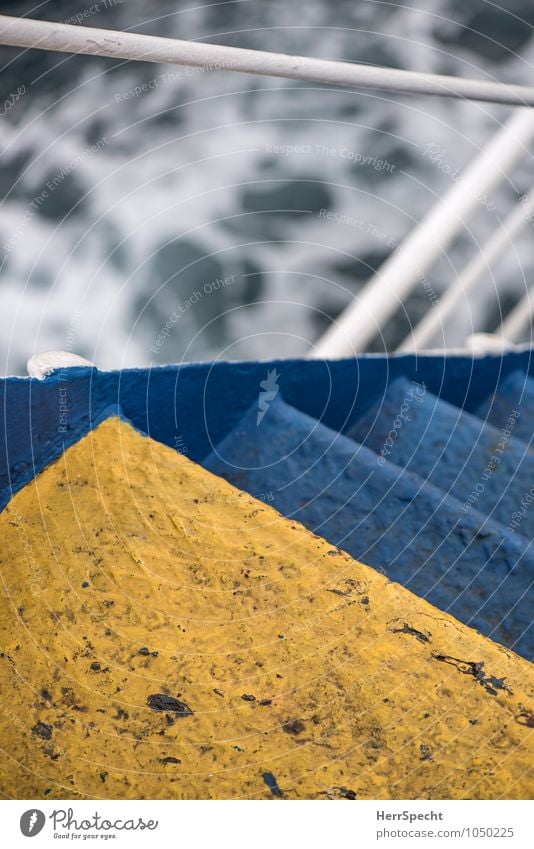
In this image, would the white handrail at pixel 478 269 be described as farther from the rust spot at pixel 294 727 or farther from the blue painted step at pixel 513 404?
the rust spot at pixel 294 727

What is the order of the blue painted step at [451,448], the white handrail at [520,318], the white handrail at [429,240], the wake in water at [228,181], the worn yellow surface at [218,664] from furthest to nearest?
the wake in water at [228,181] → the white handrail at [520,318] → the white handrail at [429,240] → the blue painted step at [451,448] → the worn yellow surface at [218,664]

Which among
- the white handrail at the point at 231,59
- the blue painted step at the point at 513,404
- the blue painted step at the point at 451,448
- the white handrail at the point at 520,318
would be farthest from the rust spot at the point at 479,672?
the white handrail at the point at 520,318

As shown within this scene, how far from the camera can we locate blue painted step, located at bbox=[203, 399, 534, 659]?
86cm

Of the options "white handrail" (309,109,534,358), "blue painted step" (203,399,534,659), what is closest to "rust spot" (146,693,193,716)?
"blue painted step" (203,399,534,659)

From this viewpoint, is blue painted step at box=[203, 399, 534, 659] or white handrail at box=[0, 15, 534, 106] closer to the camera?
white handrail at box=[0, 15, 534, 106]

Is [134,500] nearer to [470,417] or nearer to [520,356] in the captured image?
[470,417]

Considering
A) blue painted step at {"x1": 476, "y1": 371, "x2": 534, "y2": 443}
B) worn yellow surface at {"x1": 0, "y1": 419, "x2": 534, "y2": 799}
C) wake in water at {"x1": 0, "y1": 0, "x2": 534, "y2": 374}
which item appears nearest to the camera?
worn yellow surface at {"x1": 0, "y1": 419, "x2": 534, "y2": 799}

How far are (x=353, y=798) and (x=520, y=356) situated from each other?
3.29ft

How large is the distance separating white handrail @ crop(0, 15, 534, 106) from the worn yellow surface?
394 millimetres

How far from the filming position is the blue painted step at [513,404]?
131 cm

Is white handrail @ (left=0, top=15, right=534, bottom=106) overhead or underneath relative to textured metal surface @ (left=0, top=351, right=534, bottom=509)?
overhead

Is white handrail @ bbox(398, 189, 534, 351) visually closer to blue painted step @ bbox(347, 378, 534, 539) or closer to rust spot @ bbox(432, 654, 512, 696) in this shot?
blue painted step @ bbox(347, 378, 534, 539)

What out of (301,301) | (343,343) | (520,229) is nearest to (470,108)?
(301,301)

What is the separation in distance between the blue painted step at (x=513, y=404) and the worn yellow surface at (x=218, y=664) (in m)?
0.67
